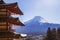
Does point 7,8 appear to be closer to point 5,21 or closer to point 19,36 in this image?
point 5,21

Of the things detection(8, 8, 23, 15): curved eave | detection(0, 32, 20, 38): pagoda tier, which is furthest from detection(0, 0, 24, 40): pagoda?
detection(8, 8, 23, 15): curved eave

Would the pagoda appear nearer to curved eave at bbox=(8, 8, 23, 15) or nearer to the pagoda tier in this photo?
the pagoda tier

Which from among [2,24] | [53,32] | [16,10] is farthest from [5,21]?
[53,32]

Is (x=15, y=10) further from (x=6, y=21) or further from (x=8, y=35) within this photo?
(x=8, y=35)

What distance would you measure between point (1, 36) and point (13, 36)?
3.64 ft

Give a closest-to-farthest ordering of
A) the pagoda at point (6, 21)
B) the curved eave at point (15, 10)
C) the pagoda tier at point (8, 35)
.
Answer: the pagoda tier at point (8, 35) → the pagoda at point (6, 21) → the curved eave at point (15, 10)

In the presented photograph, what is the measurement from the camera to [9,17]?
26.0 meters

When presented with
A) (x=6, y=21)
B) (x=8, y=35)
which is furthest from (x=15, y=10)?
(x=8, y=35)

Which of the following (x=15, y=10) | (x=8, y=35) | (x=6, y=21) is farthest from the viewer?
(x=15, y=10)

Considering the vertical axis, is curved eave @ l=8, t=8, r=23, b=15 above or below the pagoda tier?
above

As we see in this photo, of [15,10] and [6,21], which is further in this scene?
[15,10]

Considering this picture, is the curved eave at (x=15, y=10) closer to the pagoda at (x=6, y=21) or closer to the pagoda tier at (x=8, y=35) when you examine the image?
the pagoda at (x=6, y=21)

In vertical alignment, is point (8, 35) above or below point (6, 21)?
below

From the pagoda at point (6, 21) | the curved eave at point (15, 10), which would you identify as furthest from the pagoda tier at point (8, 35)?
the curved eave at point (15, 10)
